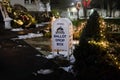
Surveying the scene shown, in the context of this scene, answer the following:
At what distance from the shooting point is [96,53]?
838 centimetres

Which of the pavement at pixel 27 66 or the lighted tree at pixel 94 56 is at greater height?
the lighted tree at pixel 94 56

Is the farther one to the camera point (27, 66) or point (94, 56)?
point (27, 66)

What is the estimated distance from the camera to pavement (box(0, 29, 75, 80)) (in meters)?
9.48

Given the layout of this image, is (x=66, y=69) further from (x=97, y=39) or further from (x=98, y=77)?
(x=98, y=77)

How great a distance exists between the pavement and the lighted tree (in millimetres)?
880

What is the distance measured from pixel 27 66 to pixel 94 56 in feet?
11.7

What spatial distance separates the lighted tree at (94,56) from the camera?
7.86 m

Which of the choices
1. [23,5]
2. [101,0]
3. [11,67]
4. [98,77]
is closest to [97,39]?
[98,77]

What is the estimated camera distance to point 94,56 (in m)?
8.26

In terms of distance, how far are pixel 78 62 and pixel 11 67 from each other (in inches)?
129

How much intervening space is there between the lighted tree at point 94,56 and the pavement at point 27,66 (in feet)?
2.89

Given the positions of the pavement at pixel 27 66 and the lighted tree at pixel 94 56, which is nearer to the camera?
the lighted tree at pixel 94 56

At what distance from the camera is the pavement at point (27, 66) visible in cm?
948

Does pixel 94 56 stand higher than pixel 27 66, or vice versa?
pixel 94 56
